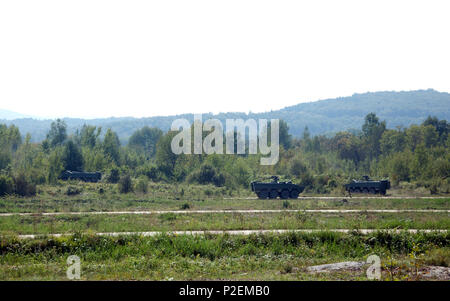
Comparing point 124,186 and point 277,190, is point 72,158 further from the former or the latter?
point 277,190

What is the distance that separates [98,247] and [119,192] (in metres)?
27.4

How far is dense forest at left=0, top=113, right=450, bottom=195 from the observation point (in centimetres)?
4681

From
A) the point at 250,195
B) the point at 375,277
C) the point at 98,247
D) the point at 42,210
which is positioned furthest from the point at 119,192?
the point at 375,277

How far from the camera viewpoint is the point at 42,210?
2602cm

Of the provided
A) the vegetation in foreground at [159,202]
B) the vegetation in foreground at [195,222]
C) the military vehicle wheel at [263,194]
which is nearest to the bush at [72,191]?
the vegetation in foreground at [159,202]

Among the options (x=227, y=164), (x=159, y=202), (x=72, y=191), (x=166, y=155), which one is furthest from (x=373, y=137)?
(x=159, y=202)

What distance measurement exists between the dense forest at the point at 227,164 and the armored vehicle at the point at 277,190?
22.8 ft

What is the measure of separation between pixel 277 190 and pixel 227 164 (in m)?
21.0

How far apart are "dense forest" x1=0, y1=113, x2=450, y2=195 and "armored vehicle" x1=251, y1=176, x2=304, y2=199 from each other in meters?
6.96

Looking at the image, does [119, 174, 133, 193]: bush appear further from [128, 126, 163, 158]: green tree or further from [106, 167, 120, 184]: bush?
[128, 126, 163, 158]: green tree

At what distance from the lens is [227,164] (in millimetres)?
59594

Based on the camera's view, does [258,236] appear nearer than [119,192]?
Yes
